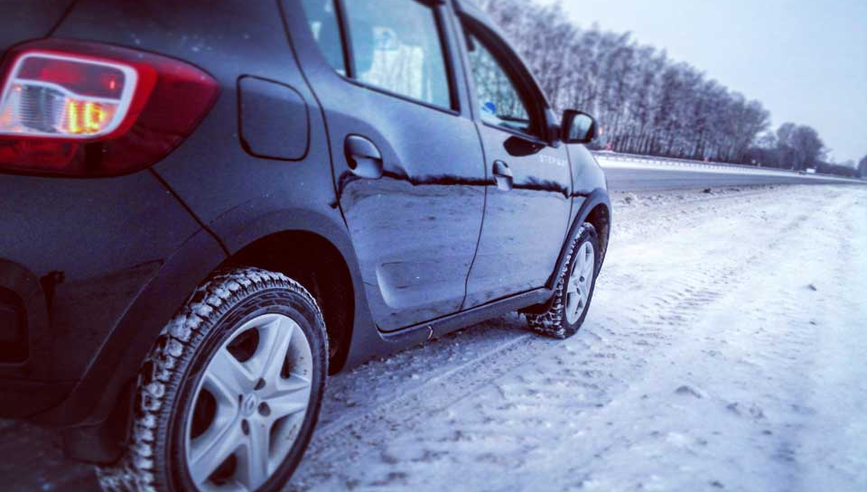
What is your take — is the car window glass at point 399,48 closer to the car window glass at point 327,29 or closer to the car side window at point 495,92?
the car window glass at point 327,29

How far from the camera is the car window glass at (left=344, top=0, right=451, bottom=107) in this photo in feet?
6.92

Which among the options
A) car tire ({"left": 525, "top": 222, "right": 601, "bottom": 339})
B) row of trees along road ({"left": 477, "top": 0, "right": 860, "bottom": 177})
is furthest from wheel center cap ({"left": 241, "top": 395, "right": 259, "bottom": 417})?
row of trees along road ({"left": 477, "top": 0, "right": 860, "bottom": 177})

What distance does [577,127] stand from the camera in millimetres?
3273

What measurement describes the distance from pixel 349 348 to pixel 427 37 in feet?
4.17

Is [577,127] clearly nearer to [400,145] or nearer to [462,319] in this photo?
[462,319]

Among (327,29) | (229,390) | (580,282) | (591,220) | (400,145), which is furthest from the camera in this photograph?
(591,220)

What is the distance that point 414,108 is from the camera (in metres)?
2.27

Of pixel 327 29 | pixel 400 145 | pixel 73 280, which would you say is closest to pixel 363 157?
pixel 400 145

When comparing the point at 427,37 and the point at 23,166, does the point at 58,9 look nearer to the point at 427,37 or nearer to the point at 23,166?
the point at 23,166

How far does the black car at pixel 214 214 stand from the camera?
130cm

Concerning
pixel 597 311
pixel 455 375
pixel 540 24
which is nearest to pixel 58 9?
pixel 455 375

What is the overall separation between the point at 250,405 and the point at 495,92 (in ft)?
6.41

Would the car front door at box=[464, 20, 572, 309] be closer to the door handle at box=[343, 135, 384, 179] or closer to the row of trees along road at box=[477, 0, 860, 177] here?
the door handle at box=[343, 135, 384, 179]

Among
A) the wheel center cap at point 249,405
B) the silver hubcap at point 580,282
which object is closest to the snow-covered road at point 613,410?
the silver hubcap at point 580,282
